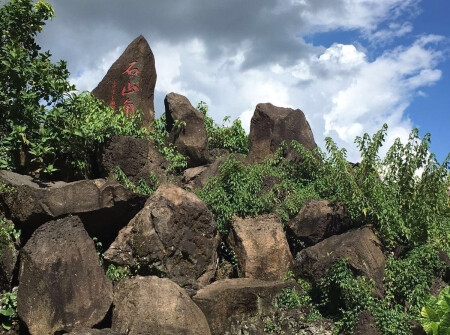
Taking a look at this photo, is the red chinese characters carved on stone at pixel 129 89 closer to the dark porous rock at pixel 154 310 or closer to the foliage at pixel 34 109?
the foliage at pixel 34 109

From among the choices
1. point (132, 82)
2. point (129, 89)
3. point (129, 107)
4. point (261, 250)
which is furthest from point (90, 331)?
point (132, 82)

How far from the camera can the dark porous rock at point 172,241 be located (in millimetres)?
9438

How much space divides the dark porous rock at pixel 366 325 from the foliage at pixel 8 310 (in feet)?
17.1

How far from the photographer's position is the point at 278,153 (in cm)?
1405

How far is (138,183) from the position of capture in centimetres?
1154

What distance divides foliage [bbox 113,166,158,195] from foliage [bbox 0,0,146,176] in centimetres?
72

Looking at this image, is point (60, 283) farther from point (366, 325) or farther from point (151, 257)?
point (366, 325)

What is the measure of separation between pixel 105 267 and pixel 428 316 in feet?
16.8

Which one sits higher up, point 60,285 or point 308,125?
point 308,125

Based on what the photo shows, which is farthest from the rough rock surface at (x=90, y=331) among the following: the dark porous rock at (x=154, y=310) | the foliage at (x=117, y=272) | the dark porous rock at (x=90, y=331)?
the foliage at (x=117, y=272)

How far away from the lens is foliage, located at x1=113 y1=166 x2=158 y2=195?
36.6 feet

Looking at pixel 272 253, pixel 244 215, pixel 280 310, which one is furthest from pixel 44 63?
pixel 280 310

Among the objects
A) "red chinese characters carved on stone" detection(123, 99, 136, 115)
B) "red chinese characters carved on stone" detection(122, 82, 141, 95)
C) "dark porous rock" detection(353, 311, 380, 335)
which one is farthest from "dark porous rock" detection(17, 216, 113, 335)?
"red chinese characters carved on stone" detection(122, 82, 141, 95)

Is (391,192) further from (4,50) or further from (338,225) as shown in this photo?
(4,50)
